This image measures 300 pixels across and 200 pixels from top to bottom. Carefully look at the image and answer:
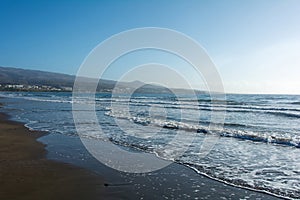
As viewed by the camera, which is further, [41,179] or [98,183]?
[41,179]

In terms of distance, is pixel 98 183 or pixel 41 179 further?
pixel 41 179

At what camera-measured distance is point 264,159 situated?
1081cm

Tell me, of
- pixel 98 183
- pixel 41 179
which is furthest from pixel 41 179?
pixel 98 183

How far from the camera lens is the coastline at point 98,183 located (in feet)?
21.9

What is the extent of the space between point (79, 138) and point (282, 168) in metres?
9.19

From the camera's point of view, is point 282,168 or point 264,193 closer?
point 264,193

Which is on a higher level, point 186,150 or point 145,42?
point 145,42

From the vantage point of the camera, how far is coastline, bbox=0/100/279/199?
6688 mm

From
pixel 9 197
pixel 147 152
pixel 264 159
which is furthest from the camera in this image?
pixel 147 152

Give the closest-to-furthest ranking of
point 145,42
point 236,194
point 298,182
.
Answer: point 236,194 → point 298,182 → point 145,42

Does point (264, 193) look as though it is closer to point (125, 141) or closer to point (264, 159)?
point (264, 159)

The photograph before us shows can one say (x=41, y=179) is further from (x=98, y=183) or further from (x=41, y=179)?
(x=98, y=183)

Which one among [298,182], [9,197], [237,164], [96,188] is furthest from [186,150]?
[9,197]

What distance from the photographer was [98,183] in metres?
7.56
